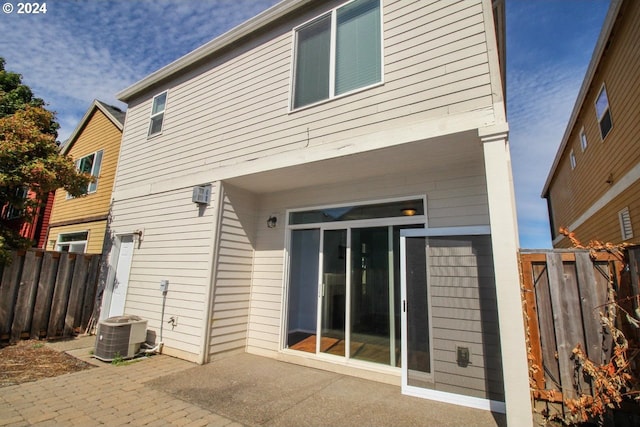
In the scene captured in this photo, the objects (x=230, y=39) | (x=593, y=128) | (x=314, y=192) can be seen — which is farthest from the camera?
(x=593, y=128)

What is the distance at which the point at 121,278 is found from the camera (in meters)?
7.22

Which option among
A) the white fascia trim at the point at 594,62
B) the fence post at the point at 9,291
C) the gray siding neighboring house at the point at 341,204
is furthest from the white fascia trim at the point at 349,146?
the white fascia trim at the point at 594,62

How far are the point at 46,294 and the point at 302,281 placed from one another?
5757 millimetres

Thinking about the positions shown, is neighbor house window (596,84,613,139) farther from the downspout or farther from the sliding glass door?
the downspout

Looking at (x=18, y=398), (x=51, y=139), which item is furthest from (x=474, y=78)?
(x=51, y=139)

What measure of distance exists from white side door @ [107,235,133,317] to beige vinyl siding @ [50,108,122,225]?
214 cm

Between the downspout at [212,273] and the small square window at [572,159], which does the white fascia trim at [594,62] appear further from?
the downspout at [212,273]

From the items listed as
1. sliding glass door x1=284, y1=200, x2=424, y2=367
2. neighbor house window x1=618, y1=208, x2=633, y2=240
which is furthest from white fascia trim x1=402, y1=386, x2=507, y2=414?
neighbor house window x1=618, y1=208, x2=633, y2=240

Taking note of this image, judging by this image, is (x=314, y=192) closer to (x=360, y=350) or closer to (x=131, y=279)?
(x=360, y=350)

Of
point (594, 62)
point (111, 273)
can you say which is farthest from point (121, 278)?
point (594, 62)

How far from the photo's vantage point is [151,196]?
276 inches

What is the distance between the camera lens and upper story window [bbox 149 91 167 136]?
7.55m

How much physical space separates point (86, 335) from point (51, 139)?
467 cm

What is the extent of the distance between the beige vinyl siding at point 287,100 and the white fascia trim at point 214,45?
22cm
